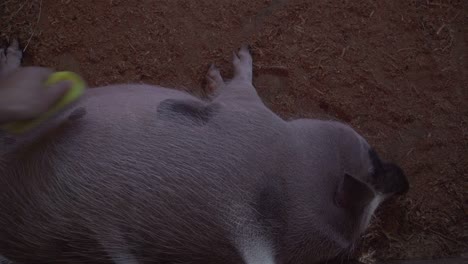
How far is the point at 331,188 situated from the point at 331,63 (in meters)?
1.21

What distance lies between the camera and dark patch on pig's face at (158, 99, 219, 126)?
2.64 m

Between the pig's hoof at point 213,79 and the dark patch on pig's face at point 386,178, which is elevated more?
the pig's hoof at point 213,79

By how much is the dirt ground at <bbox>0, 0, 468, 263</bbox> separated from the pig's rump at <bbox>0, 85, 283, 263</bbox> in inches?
45.4

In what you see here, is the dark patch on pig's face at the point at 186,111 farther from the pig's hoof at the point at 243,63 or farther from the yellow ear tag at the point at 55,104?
the pig's hoof at the point at 243,63

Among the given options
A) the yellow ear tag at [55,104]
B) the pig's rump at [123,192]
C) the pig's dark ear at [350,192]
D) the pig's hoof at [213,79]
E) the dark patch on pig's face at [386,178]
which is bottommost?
the dark patch on pig's face at [386,178]

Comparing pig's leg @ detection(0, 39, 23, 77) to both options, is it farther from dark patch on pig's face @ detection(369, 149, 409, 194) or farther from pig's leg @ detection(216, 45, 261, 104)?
dark patch on pig's face @ detection(369, 149, 409, 194)

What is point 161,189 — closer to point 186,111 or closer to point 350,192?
point 186,111

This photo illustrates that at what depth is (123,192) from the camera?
2375 millimetres

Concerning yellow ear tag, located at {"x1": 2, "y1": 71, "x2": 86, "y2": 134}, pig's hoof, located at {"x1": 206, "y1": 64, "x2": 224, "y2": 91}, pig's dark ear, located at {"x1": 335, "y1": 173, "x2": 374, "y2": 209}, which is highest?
yellow ear tag, located at {"x1": 2, "y1": 71, "x2": 86, "y2": 134}

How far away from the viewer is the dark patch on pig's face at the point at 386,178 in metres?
3.05

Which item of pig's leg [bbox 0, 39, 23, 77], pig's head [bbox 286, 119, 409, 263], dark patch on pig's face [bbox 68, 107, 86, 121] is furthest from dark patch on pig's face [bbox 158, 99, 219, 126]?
pig's leg [bbox 0, 39, 23, 77]

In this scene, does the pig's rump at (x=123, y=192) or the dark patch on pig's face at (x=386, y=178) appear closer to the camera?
the pig's rump at (x=123, y=192)

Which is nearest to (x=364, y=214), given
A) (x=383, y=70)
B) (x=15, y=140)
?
(x=383, y=70)

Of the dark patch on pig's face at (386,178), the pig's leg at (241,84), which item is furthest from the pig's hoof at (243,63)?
the dark patch on pig's face at (386,178)
